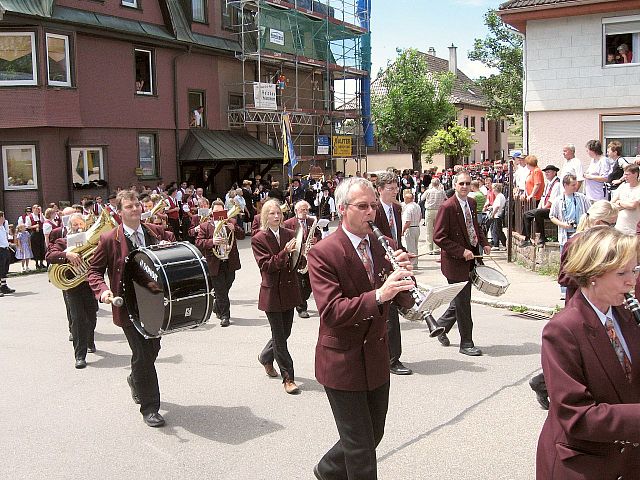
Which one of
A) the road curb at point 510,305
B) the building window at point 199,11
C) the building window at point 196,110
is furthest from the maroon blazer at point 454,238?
the building window at point 199,11

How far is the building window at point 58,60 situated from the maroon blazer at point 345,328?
62.7ft

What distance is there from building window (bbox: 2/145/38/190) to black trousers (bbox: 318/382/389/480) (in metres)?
19.4

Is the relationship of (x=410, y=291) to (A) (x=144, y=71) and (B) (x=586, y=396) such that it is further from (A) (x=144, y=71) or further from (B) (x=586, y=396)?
(A) (x=144, y=71)

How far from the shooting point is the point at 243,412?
270 inches

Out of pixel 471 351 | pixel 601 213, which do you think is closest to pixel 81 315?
pixel 471 351

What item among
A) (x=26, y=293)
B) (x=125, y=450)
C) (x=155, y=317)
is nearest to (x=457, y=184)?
(x=155, y=317)

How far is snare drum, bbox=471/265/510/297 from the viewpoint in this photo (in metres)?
8.20

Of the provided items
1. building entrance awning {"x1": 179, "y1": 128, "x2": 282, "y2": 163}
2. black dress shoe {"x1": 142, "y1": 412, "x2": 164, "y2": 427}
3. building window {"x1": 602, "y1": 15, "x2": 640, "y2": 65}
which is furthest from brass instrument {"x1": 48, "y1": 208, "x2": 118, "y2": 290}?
building entrance awning {"x1": 179, "y1": 128, "x2": 282, "y2": 163}

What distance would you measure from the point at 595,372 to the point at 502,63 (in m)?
43.2

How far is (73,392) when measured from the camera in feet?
25.3

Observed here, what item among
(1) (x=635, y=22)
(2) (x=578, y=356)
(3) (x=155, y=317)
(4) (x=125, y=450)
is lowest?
(4) (x=125, y=450)

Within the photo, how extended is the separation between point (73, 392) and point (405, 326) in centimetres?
476

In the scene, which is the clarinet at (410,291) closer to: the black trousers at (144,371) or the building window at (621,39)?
the black trousers at (144,371)

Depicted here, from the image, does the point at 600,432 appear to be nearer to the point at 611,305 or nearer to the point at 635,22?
the point at 611,305
